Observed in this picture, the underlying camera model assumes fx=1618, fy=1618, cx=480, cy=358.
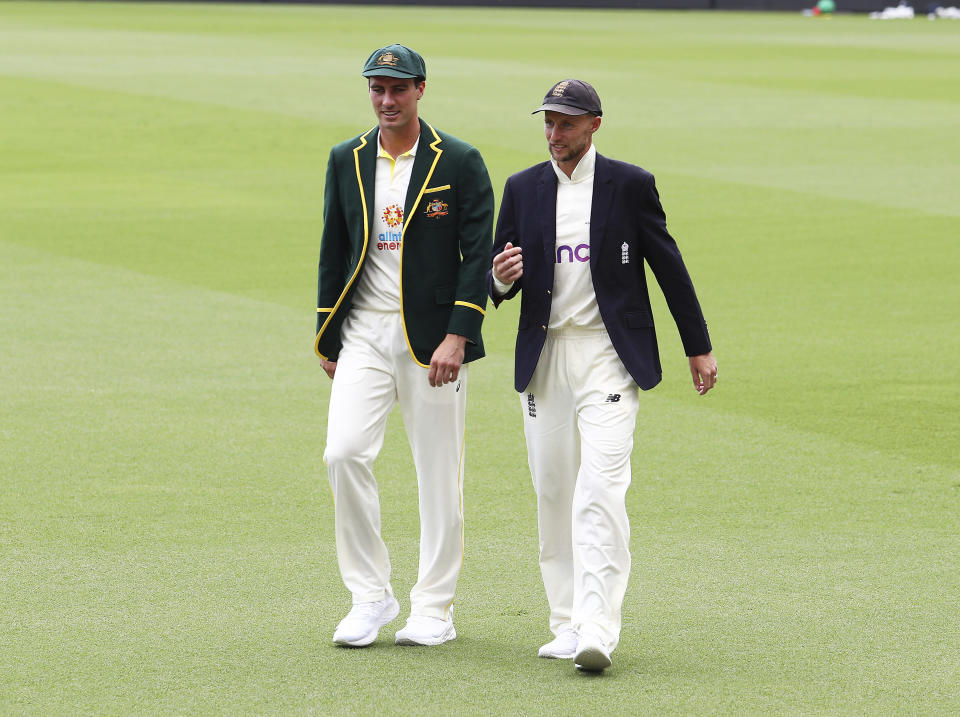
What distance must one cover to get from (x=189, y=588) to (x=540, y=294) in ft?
6.86

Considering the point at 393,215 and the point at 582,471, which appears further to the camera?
the point at 393,215

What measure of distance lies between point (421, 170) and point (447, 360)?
0.78 metres

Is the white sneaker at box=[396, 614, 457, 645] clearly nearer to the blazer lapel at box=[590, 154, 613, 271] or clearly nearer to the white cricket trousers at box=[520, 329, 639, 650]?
the white cricket trousers at box=[520, 329, 639, 650]

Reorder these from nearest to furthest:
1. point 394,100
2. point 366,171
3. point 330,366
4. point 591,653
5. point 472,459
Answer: point 591,653, point 394,100, point 366,171, point 330,366, point 472,459

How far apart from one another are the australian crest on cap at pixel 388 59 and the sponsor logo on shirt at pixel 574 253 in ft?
3.18

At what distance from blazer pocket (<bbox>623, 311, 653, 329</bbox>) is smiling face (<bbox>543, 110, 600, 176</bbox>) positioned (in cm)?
65

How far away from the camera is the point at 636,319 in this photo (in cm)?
630

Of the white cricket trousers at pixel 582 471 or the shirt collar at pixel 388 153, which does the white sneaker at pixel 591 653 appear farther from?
the shirt collar at pixel 388 153

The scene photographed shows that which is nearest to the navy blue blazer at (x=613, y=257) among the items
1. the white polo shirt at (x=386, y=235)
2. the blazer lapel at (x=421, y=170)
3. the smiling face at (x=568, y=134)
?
the smiling face at (x=568, y=134)

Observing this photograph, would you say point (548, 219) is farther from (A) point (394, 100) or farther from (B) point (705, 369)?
(B) point (705, 369)

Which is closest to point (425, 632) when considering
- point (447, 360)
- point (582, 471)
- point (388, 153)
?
point (582, 471)

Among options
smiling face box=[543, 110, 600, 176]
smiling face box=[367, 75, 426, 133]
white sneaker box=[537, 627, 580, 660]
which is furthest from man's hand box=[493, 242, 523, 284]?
white sneaker box=[537, 627, 580, 660]

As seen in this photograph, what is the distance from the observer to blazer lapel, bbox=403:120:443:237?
21.1 ft

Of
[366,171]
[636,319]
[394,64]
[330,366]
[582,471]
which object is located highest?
[394,64]
